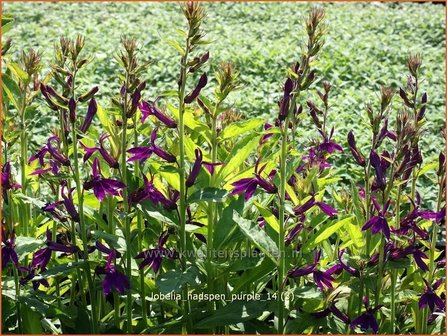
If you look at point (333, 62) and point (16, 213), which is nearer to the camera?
point (16, 213)

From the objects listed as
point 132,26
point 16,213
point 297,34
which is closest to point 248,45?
point 297,34

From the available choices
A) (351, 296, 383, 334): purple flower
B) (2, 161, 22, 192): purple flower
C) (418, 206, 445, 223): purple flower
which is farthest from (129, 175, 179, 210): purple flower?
(418, 206, 445, 223): purple flower

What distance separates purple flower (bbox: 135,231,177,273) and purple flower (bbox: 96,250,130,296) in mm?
88

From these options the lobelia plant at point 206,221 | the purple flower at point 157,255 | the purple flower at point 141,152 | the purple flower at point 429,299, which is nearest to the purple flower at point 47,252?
the lobelia plant at point 206,221

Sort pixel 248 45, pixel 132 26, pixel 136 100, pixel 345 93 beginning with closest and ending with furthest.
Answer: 1. pixel 136 100
2. pixel 345 93
3. pixel 248 45
4. pixel 132 26

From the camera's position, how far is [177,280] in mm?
2131

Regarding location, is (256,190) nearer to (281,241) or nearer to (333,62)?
(281,241)

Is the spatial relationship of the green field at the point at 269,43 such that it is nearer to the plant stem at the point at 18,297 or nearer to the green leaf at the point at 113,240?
the plant stem at the point at 18,297

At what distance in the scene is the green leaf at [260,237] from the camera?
215cm

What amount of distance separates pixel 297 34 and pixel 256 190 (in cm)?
566

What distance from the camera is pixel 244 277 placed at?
2352 millimetres

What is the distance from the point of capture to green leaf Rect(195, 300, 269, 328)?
7.32 feet

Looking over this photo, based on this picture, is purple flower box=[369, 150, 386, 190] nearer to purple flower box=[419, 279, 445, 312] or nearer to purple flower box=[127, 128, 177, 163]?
purple flower box=[419, 279, 445, 312]

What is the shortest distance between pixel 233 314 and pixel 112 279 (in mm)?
388
